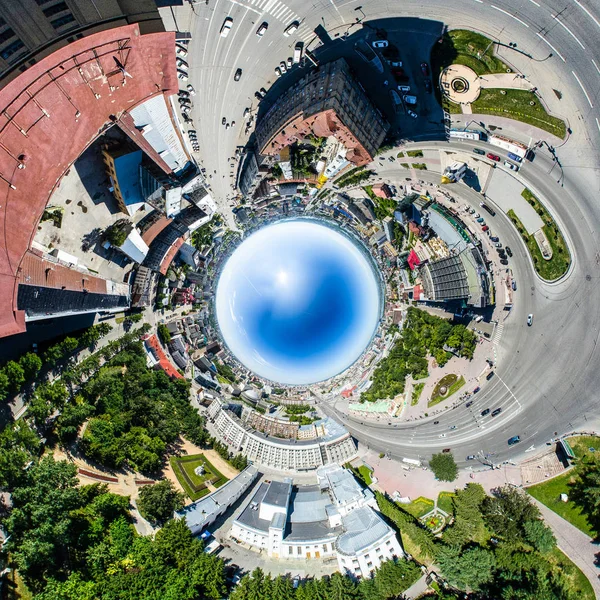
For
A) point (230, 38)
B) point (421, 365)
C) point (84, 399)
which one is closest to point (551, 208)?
point (421, 365)

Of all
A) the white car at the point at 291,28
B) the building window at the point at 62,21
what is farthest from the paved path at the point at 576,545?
the building window at the point at 62,21

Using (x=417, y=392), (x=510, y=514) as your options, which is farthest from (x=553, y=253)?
(x=510, y=514)

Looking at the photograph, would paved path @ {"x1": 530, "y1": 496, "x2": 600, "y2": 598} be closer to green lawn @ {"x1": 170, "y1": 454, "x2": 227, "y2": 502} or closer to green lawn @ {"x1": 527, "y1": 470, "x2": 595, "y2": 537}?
green lawn @ {"x1": 527, "y1": 470, "x2": 595, "y2": 537}

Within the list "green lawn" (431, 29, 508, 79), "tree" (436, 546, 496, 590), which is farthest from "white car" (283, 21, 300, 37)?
"tree" (436, 546, 496, 590)

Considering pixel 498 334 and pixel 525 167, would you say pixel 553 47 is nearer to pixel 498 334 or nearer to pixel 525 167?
pixel 525 167

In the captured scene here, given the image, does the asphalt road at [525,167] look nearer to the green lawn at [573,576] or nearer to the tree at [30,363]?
the green lawn at [573,576]

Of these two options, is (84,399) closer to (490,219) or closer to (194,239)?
(194,239)

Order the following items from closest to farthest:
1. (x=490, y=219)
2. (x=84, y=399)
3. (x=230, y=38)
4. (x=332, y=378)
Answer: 1. (x=84, y=399)
2. (x=230, y=38)
3. (x=490, y=219)
4. (x=332, y=378)
